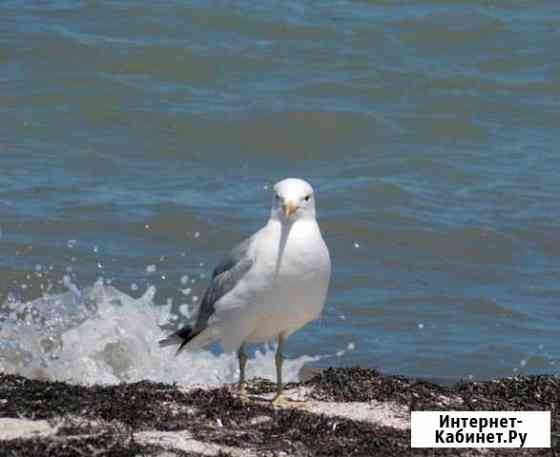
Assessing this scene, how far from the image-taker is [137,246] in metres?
11.3

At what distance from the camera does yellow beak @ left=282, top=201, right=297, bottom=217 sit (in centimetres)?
622

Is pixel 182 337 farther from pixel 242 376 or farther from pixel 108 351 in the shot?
pixel 108 351

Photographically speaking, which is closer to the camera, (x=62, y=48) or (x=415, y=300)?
(x=415, y=300)

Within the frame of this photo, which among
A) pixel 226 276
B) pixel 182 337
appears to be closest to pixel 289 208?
pixel 226 276

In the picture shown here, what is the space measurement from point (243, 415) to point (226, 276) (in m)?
0.67

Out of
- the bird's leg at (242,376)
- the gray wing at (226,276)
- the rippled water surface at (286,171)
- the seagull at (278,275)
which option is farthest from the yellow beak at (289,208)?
the rippled water surface at (286,171)

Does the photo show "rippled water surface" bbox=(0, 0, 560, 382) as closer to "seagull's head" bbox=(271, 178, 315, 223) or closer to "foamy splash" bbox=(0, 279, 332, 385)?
"foamy splash" bbox=(0, 279, 332, 385)

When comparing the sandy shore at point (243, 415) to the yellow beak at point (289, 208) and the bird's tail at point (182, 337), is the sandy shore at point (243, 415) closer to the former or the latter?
the bird's tail at point (182, 337)

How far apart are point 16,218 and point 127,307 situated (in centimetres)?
282

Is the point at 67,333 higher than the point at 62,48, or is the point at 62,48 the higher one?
the point at 62,48

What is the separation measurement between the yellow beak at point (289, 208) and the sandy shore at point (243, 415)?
0.87 m

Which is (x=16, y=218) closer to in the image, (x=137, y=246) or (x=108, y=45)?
(x=137, y=246)

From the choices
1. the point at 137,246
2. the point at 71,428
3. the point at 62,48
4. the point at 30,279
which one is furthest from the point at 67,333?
the point at 62,48

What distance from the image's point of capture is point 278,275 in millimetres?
6242
